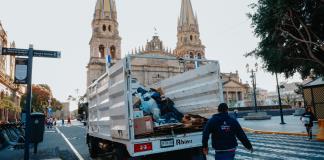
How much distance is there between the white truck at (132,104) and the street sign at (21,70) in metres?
1.96

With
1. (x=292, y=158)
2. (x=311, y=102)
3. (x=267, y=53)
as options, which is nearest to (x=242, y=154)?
(x=292, y=158)

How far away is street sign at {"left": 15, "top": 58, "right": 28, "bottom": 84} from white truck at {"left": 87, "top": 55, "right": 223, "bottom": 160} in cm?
196

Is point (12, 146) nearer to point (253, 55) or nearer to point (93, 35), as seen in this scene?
point (253, 55)

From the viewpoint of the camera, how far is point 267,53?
16094mm

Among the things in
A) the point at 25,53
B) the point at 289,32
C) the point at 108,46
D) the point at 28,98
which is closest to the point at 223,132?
the point at 28,98

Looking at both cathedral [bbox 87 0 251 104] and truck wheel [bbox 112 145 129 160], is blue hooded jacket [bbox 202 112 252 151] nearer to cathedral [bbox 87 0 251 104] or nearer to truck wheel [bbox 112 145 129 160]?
truck wheel [bbox 112 145 129 160]

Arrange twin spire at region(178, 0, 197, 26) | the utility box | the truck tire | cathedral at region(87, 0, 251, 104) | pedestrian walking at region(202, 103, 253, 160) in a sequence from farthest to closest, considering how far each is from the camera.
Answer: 1. twin spire at region(178, 0, 197, 26)
2. cathedral at region(87, 0, 251, 104)
3. the utility box
4. the truck tire
5. pedestrian walking at region(202, 103, 253, 160)

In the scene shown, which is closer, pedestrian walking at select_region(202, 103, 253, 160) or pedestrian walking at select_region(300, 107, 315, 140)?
pedestrian walking at select_region(202, 103, 253, 160)

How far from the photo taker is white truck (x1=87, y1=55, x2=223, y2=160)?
17.0 ft

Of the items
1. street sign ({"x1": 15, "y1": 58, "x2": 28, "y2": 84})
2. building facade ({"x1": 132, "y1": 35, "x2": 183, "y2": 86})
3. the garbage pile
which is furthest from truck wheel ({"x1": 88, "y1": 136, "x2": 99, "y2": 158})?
building facade ({"x1": 132, "y1": 35, "x2": 183, "y2": 86})

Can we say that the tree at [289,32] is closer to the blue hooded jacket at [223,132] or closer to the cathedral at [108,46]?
the blue hooded jacket at [223,132]

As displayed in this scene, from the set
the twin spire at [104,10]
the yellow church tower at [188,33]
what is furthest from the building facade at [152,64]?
the twin spire at [104,10]

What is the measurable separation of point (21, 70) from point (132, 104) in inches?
162

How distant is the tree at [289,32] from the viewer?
42.8 ft
